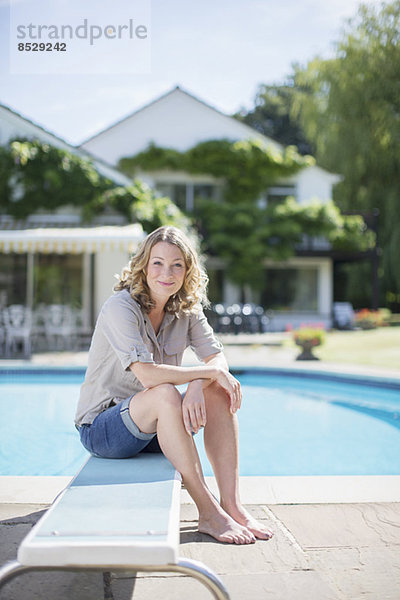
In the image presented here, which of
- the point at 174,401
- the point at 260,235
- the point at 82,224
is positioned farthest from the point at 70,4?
the point at 260,235

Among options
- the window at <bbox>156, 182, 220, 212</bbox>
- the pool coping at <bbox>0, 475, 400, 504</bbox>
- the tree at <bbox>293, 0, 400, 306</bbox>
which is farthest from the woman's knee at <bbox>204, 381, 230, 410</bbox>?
the tree at <bbox>293, 0, 400, 306</bbox>

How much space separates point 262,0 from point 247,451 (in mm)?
6489

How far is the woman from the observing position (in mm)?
2238

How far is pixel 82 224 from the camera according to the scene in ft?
44.3

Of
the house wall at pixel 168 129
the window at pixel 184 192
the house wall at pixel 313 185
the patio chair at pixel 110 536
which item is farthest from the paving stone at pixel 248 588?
the house wall at pixel 313 185

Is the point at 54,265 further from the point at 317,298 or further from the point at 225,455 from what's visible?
the point at 225,455

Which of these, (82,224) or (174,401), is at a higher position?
(82,224)

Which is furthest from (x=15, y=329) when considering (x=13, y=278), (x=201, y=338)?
(x=201, y=338)

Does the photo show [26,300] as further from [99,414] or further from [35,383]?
[99,414]

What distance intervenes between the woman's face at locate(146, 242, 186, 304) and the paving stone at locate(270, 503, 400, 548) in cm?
113

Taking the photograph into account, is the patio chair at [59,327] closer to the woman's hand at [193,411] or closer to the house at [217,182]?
the house at [217,182]

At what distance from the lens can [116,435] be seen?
92.2 inches

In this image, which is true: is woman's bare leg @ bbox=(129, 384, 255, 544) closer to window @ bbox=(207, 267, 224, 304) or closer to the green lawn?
the green lawn

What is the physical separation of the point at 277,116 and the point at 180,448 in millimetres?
33742
